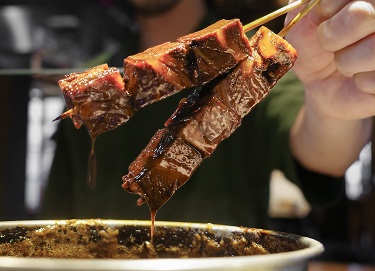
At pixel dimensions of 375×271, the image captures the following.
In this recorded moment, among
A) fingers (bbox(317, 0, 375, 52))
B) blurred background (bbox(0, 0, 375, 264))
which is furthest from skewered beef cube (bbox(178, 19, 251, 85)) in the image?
blurred background (bbox(0, 0, 375, 264))

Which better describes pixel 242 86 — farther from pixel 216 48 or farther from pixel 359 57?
pixel 359 57

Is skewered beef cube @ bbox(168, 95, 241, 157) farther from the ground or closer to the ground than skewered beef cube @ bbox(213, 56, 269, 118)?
closer to the ground

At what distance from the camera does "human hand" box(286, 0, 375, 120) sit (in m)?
1.15

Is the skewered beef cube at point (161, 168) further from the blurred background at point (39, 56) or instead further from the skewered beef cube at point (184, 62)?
the blurred background at point (39, 56)

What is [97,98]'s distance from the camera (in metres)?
0.90

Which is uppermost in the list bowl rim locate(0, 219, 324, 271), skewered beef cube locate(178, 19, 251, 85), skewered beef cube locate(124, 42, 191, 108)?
skewered beef cube locate(178, 19, 251, 85)

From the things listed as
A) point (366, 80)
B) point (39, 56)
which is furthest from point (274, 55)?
point (39, 56)

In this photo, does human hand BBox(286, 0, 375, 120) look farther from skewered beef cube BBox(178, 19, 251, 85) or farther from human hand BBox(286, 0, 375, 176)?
skewered beef cube BBox(178, 19, 251, 85)

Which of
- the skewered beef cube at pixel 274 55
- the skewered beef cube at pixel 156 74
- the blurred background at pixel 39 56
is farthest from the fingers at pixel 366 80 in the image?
the blurred background at pixel 39 56

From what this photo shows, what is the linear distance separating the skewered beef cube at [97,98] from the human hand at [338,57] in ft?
1.62

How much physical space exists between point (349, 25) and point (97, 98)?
541 millimetres

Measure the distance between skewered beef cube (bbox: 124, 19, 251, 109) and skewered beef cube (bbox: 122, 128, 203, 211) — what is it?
10 centimetres

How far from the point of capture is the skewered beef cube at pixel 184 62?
35.9 inches

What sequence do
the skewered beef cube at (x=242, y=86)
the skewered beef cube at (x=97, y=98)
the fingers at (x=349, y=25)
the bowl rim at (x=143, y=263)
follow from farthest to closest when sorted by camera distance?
1. the fingers at (x=349, y=25)
2. the skewered beef cube at (x=242, y=86)
3. the skewered beef cube at (x=97, y=98)
4. the bowl rim at (x=143, y=263)
